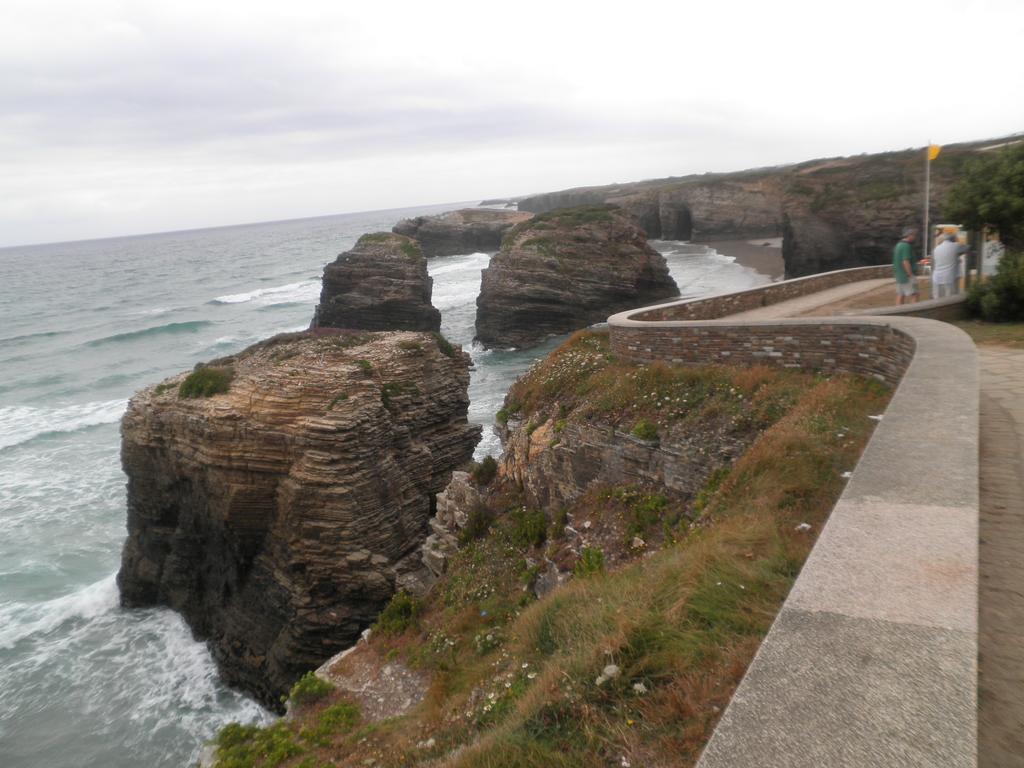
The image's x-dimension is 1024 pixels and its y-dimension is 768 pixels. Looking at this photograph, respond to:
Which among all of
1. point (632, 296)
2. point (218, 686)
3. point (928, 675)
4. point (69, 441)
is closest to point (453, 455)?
point (218, 686)

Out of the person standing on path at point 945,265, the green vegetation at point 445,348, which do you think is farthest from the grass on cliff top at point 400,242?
the person standing on path at point 945,265

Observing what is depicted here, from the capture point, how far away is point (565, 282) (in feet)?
127

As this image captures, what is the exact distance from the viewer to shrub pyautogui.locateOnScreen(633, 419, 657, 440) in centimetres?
920

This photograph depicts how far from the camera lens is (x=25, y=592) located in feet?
56.3

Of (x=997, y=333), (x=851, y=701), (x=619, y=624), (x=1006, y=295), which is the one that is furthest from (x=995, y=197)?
(x=851, y=701)

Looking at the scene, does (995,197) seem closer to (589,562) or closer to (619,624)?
(589,562)

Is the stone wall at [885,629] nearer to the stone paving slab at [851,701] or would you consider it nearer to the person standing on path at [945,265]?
the stone paving slab at [851,701]

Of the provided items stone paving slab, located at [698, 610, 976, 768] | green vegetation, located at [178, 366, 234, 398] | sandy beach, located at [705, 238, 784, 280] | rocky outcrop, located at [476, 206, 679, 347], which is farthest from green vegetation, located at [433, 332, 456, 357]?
sandy beach, located at [705, 238, 784, 280]

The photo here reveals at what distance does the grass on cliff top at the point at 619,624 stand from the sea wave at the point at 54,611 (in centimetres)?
1055

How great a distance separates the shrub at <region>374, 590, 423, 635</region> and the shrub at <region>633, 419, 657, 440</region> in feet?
15.2

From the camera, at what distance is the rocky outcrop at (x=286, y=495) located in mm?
12617

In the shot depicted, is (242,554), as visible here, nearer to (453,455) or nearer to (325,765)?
(453,455)

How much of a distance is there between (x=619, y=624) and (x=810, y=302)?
512 inches

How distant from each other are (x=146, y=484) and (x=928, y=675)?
16236mm
